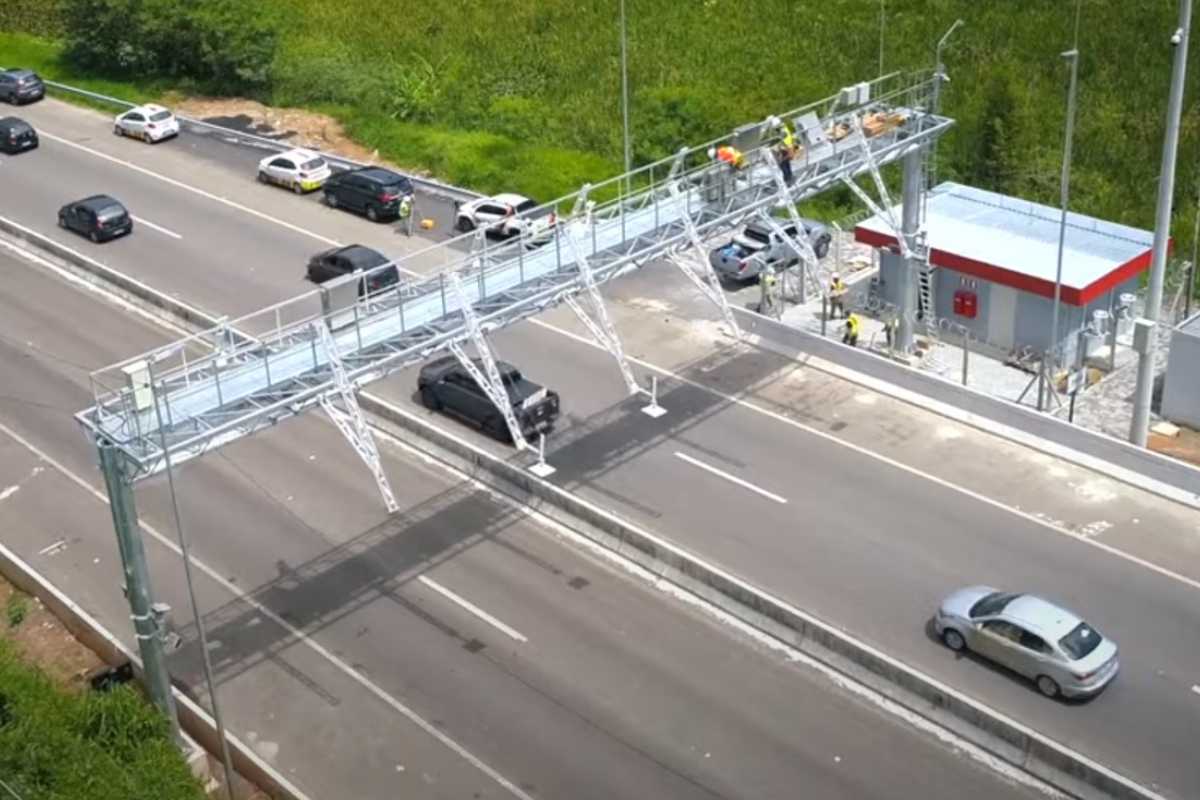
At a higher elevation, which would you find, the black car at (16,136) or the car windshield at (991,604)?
the black car at (16,136)

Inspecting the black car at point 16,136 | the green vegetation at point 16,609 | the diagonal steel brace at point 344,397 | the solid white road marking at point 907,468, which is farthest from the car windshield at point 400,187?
the diagonal steel brace at point 344,397

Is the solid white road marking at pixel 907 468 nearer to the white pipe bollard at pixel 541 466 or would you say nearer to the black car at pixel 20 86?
the white pipe bollard at pixel 541 466

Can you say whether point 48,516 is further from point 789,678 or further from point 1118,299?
point 1118,299

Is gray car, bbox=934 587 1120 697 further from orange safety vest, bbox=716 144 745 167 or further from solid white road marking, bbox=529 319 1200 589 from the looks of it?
orange safety vest, bbox=716 144 745 167

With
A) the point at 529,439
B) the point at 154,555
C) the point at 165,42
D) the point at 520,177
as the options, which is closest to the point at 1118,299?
the point at 529,439

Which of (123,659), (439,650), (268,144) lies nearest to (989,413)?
(439,650)

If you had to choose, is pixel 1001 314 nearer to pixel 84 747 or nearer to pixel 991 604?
pixel 991 604

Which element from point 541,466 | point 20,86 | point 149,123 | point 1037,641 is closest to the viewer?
point 1037,641
